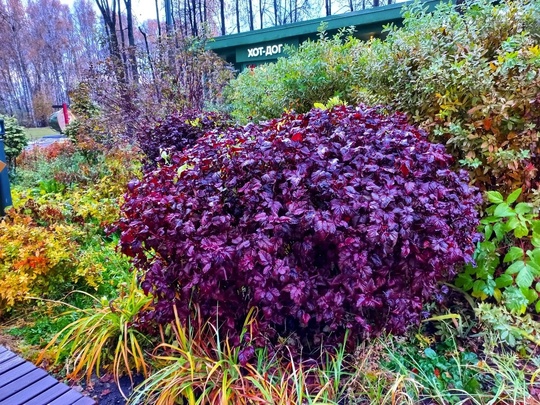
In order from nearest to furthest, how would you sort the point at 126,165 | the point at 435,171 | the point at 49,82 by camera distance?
the point at 435,171 < the point at 126,165 < the point at 49,82

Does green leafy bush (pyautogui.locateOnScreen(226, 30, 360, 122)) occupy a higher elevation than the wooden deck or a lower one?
higher

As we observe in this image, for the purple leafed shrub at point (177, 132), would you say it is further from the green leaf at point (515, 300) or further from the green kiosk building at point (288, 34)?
the green kiosk building at point (288, 34)

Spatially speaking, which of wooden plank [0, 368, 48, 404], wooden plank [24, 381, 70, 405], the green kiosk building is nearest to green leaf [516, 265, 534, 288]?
wooden plank [24, 381, 70, 405]

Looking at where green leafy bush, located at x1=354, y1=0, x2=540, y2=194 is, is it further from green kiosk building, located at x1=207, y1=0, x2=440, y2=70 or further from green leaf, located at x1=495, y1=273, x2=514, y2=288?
green kiosk building, located at x1=207, y1=0, x2=440, y2=70

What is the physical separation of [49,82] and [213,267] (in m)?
24.4

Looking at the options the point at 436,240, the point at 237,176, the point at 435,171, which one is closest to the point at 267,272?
the point at 237,176

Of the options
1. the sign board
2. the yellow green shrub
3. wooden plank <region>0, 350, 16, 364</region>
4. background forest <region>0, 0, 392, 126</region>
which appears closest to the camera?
wooden plank <region>0, 350, 16, 364</region>

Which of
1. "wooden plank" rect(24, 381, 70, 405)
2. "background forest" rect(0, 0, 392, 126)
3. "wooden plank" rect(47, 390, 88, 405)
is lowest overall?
"wooden plank" rect(47, 390, 88, 405)

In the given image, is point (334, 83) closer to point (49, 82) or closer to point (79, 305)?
point (79, 305)

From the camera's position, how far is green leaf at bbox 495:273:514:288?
2193 millimetres

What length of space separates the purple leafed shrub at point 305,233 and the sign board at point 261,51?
9094 mm

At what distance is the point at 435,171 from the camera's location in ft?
7.09

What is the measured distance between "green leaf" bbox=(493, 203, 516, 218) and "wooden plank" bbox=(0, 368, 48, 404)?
2601 mm

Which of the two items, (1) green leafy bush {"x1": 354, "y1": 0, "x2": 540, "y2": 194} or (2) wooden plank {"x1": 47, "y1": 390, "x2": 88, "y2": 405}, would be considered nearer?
(2) wooden plank {"x1": 47, "y1": 390, "x2": 88, "y2": 405}
